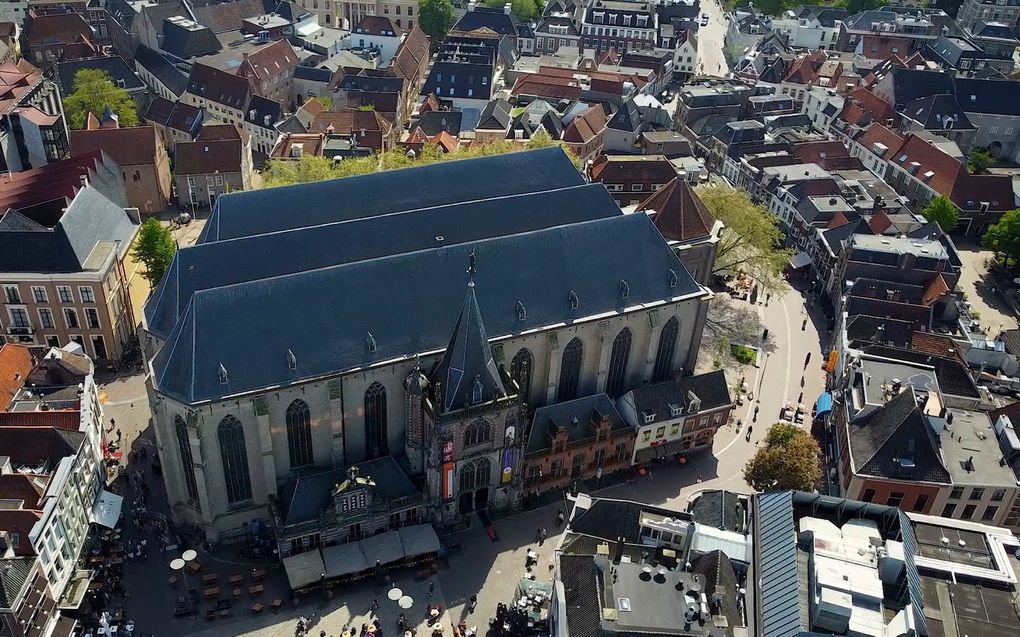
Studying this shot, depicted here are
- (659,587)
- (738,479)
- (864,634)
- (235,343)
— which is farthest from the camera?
(738,479)

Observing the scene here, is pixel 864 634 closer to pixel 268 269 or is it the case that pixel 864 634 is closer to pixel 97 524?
pixel 268 269

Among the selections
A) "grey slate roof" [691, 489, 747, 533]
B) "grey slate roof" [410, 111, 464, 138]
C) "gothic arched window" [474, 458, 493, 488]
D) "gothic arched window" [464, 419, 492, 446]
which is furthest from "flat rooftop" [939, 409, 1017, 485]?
"grey slate roof" [410, 111, 464, 138]

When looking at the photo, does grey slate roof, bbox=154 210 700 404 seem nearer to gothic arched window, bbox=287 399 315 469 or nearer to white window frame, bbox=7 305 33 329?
gothic arched window, bbox=287 399 315 469

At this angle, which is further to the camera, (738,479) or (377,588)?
(738,479)

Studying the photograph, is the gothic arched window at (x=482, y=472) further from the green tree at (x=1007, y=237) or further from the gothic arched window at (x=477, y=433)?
the green tree at (x=1007, y=237)

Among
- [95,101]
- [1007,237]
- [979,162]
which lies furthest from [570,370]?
[979,162]

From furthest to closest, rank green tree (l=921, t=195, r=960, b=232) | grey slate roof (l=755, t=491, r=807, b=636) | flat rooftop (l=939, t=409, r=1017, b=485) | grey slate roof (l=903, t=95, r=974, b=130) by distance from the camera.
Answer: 1. grey slate roof (l=903, t=95, r=974, b=130)
2. green tree (l=921, t=195, r=960, b=232)
3. flat rooftop (l=939, t=409, r=1017, b=485)
4. grey slate roof (l=755, t=491, r=807, b=636)

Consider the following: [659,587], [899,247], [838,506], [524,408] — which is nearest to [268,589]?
[524,408]
